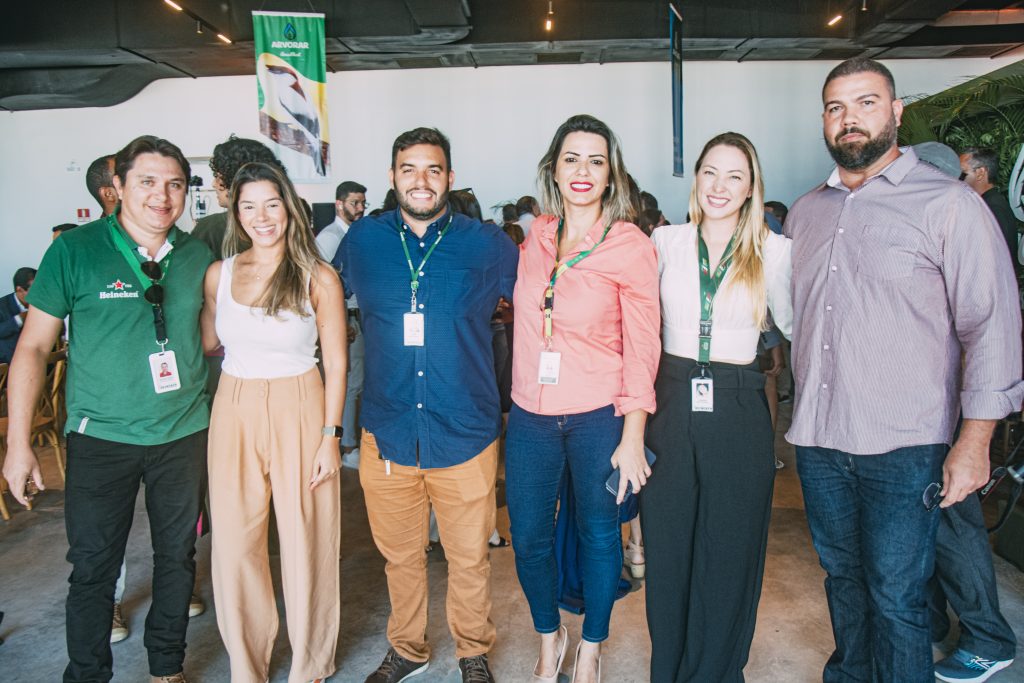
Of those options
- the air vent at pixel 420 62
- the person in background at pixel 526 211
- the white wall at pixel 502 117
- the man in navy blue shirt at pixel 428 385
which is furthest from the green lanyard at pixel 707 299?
the air vent at pixel 420 62

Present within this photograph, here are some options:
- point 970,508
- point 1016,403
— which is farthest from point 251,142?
point 970,508

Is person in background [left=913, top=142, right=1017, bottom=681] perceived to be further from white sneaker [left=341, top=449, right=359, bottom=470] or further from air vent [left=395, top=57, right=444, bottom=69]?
air vent [left=395, top=57, right=444, bottom=69]

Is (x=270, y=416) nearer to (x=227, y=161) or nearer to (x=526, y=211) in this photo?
(x=227, y=161)

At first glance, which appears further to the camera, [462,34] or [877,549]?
[462,34]

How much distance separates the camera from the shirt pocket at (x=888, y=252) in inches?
75.7

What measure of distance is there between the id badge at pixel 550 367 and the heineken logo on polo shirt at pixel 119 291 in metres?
1.35

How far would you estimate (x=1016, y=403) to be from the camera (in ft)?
6.13

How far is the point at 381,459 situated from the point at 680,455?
1007 mm

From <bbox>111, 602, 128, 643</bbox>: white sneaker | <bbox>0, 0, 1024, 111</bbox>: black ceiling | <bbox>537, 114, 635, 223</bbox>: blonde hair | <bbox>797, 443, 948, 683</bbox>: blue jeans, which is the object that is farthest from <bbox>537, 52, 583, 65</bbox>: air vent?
<bbox>111, 602, 128, 643</bbox>: white sneaker

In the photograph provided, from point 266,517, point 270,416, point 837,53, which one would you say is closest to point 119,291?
point 270,416

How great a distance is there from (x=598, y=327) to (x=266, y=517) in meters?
1.31

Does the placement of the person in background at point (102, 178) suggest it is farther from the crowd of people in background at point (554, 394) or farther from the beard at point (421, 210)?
the beard at point (421, 210)

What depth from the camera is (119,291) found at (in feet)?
7.14

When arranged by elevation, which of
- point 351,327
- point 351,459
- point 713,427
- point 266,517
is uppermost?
point 351,327
